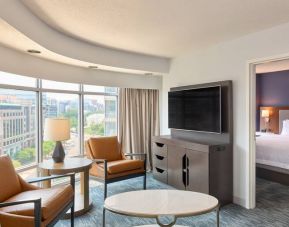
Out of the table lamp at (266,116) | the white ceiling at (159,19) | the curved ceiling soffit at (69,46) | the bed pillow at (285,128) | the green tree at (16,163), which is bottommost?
the green tree at (16,163)

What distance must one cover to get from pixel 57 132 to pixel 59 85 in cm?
130

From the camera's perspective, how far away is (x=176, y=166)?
158 inches

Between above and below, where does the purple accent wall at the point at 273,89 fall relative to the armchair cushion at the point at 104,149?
above

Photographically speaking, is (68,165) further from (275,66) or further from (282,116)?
(282,116)

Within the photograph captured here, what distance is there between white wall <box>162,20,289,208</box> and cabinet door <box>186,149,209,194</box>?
52 centimetres

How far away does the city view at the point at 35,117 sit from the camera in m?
3.50

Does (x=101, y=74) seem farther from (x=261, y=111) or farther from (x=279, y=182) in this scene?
(x=261, y=111)

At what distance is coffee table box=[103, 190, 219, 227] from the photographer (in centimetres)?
215

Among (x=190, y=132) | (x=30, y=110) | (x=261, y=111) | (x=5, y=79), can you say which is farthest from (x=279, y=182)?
(x=5, y=79)

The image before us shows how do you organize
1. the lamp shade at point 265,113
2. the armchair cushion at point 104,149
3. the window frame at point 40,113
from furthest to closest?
1. the lamp shade at point 265,113
2. the armchair cushion at point 104,149
3. the window frame at point 40,113

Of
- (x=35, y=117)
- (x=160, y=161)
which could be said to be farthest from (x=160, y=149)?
(x=35, y=117)

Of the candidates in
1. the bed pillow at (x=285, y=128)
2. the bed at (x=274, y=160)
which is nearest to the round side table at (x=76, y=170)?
the bed at (x=274, y=160)

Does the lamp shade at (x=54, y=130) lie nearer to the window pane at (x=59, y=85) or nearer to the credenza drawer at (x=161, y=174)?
the window pane at (x=59, y=85)

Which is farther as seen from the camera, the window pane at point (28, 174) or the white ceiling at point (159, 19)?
the window pane at point (28, 174)
